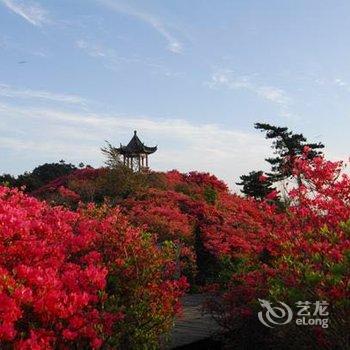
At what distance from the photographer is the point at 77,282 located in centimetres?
564

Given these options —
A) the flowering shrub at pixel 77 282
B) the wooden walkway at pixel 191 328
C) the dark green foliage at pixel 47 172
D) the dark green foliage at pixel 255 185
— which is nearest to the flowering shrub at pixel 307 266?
the wooden walkway at pixel 191 328

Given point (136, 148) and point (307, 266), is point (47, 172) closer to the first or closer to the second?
point (136, 148)

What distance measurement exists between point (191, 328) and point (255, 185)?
27469 millimetres

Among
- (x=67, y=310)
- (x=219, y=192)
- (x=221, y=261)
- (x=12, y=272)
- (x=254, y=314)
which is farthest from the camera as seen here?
(x=219, y=192)

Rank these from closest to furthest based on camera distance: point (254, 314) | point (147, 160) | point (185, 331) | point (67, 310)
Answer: point (67, 310) < point (254, 314) < point (185, 331) < point (147, 160)

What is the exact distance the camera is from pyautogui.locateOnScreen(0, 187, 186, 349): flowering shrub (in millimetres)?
5125

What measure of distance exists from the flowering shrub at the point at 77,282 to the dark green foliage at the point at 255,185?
94.4ft

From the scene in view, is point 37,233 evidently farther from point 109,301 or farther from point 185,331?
point 185,331

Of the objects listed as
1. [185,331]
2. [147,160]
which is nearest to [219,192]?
[147,160]

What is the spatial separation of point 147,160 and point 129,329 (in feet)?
100.0

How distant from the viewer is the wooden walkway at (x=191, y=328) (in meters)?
8.22

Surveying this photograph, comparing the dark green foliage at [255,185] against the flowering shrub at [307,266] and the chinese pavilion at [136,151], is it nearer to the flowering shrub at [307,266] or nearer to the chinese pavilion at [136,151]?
the chinese pavilion at [136,151]

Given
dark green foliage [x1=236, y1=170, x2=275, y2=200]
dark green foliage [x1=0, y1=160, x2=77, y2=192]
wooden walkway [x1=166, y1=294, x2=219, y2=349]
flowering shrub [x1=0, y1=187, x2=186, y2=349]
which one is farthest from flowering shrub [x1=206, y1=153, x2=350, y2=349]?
dark green foliage [x1=0, y1=160, x2=77, y2=192]

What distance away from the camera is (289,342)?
604 cm
